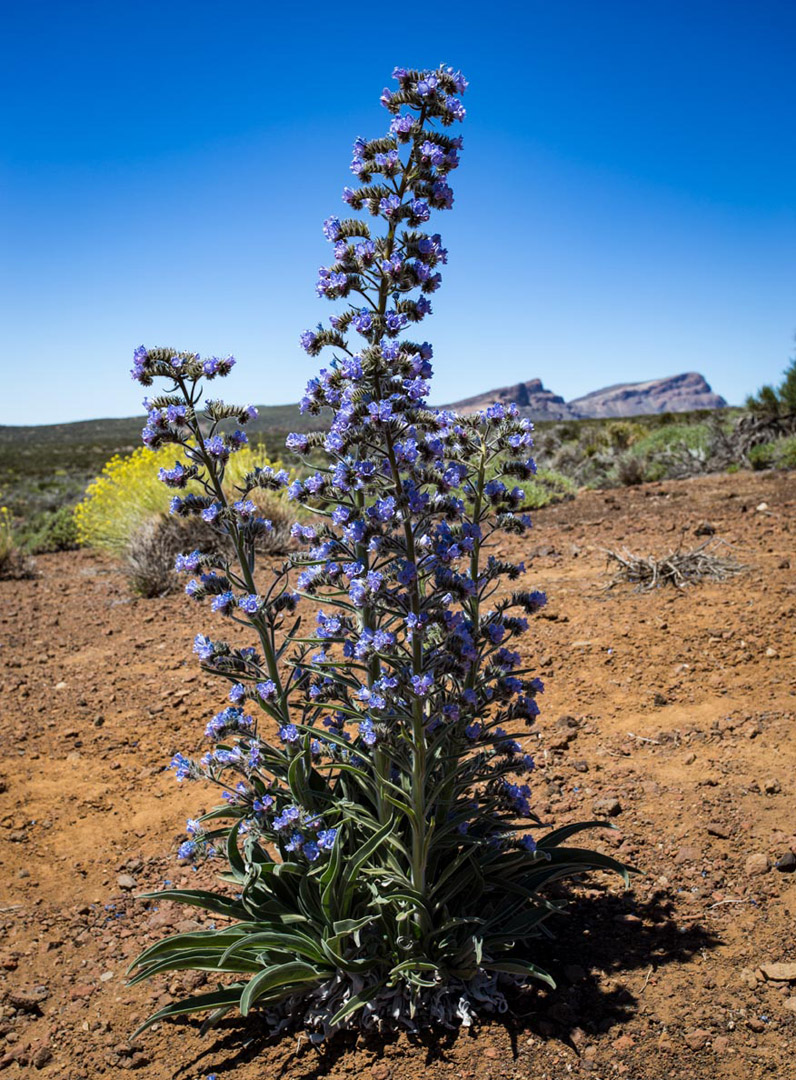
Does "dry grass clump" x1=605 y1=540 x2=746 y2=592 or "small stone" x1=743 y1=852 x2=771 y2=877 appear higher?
"dry grass clump" x1=605 y1=540 x2=746 y2=592

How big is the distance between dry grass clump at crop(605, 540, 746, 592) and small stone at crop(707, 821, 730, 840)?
2710 mm

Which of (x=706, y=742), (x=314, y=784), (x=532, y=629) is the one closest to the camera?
(x=314, y=784)

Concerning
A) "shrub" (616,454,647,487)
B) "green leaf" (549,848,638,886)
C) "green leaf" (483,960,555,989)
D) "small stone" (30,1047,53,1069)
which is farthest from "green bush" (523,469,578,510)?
"small stone" (30,1047,53,1069)

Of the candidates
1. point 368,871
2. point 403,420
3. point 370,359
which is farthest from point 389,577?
point 368,871

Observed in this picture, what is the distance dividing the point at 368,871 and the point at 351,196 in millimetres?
2082

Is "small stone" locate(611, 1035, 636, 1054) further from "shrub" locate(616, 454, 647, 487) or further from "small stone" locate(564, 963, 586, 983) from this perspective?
"shrub" locate(616, 454, 647, 487)

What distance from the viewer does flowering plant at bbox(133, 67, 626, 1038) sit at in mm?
2273

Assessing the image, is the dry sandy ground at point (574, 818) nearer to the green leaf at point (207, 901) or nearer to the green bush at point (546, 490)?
the green leaf at point (207, 901)

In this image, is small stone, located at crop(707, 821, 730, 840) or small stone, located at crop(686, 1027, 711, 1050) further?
small stone, located at crop(707, 821, 730, 840)

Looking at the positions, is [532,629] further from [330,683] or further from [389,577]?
[389,577]

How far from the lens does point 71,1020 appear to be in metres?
2.81

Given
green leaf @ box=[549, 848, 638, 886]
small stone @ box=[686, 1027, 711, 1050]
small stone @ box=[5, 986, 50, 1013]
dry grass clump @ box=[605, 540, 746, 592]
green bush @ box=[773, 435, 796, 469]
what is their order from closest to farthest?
small stone @ box=[686, 1027, 711, 1050] → green leaf @ box=[549, 848, 638, 886] → small stone @ box=[5, 986, 50, 1013] → dry grass clump @ box=[605, 540, 746, 592] → green bush @ box=[773, 435, 796, 469]

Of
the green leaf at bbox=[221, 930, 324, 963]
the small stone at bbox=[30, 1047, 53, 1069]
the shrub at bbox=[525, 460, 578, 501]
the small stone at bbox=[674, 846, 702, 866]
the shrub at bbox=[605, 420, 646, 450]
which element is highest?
the shrub at bbox=[605, 420, 646, 450]

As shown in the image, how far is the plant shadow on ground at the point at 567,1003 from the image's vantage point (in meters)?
2.39
